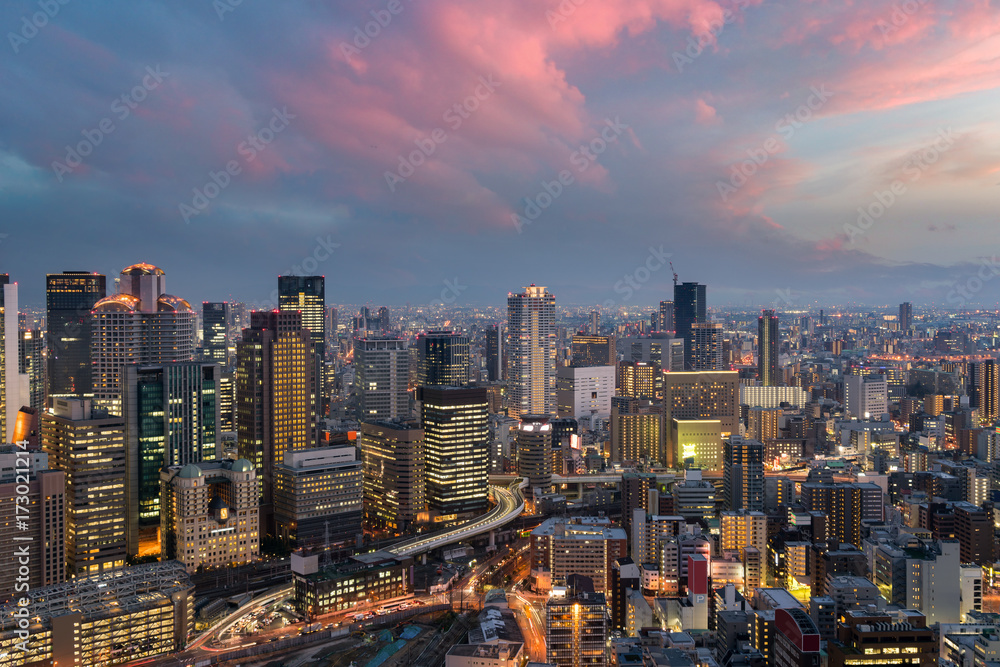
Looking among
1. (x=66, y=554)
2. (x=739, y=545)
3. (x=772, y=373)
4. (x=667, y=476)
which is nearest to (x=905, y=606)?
(x=739, y=545)

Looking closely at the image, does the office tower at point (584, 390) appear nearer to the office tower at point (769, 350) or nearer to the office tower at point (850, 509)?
the office tower at point (769, 350)

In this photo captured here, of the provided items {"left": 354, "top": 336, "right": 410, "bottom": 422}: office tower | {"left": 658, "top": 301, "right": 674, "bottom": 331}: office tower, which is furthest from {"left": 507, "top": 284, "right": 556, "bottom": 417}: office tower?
{"left": 658, "top": 301, "right": 674, "bottom": 331}: office tower

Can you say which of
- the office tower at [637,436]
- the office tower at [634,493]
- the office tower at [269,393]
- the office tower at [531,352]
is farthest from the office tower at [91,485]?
the office tower at [531,352]

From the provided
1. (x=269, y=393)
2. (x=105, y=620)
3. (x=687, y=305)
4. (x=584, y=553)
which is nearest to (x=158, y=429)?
(x=269, y=393)

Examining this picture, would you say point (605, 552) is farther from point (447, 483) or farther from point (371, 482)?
point (371, 482)

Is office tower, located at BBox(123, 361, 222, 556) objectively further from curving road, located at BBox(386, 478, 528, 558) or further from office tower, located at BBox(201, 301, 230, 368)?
office tower, located at BBox(201, 301, 230, 368)

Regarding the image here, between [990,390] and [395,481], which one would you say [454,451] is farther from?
[990,390]
